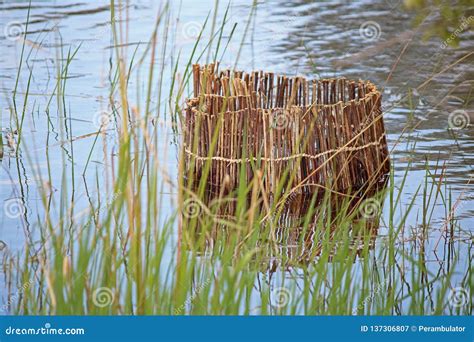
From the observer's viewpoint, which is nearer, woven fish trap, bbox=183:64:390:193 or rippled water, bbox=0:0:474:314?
woven fish trap, bbox=183:64:390:193

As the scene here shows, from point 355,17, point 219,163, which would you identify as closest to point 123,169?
point 219,163

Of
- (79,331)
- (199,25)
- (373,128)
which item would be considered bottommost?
(79,331)

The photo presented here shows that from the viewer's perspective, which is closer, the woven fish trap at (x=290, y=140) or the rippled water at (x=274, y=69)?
the woven fish trap at (x=290, y=140)

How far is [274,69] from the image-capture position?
6.11 metres

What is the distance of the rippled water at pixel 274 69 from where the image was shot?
442 centimetres

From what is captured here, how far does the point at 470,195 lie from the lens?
4.34 m

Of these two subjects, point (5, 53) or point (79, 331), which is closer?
point (79, 331)

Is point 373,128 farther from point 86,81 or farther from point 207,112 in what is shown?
point 86,81

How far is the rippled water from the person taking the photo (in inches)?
174

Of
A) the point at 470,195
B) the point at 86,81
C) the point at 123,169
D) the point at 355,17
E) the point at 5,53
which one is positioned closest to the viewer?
the point at 123,169

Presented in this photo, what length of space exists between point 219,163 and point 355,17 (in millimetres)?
3390

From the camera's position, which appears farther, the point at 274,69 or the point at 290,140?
the point at 274,69

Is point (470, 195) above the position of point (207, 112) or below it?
below

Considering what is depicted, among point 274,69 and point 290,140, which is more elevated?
point 274,69
